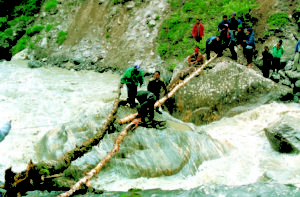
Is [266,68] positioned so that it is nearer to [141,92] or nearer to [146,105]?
[141,92]

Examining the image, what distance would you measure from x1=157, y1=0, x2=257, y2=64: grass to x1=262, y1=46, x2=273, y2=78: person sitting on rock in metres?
5.00

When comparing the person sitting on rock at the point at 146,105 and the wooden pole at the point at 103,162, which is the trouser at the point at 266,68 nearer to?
the person sitting on rock at the point at 146,105

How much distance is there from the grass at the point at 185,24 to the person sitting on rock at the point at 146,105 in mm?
8924

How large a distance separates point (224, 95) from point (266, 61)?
280cm

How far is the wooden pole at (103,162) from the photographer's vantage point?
6.19 m

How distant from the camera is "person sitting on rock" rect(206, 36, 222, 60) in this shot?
12656 mm

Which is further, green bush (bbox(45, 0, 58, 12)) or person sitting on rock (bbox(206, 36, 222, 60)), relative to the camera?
green bush (bbox(45, 0, 58, 12))

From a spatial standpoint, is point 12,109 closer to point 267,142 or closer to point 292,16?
point 267,142

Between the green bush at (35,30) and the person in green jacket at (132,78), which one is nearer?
the person in green jacket at (132,78)

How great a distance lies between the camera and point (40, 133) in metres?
10.5

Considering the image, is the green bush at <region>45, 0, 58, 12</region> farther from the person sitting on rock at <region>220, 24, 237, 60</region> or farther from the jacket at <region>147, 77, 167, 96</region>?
the jacket at <region>147, 77, 167, 96</region>

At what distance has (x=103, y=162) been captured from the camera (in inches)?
291

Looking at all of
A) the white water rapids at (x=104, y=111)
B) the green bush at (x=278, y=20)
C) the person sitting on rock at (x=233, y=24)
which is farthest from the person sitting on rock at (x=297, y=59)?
the green bush at (x=278, y=20)

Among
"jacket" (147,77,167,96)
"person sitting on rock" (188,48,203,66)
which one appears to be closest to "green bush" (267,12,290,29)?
"person sitting on rock" (188,48,203,66)
